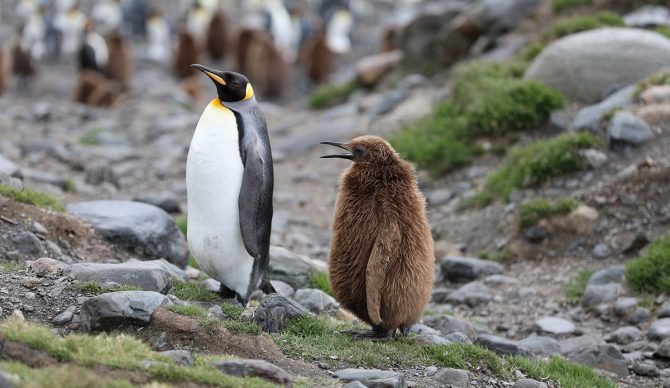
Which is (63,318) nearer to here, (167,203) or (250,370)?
(250,370)

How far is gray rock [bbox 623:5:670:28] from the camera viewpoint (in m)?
14.8

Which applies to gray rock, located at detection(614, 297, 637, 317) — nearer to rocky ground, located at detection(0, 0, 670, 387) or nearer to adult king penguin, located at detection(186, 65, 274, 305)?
rocky ground, located at detection(0, 0, 670, 387)

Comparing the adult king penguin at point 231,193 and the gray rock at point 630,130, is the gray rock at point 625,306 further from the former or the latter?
the adult king penguin at point 231,193

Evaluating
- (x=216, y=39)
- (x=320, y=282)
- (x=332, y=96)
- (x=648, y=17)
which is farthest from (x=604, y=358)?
(x=216, y=39)

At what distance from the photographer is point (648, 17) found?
49.1 ft

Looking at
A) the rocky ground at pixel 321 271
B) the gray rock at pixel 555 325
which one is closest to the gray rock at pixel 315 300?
the rocky ground at pixel 321 271

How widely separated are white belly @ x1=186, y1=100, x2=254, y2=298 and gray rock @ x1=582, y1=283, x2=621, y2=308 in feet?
11.5

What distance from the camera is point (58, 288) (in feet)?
20.5

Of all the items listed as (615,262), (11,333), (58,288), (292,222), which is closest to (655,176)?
(615,262)

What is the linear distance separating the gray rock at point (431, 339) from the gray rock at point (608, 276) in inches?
110

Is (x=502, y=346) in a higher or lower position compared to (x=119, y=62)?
lower

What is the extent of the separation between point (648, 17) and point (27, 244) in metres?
10.5

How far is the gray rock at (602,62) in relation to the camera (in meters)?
12.5

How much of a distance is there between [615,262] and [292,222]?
3.92 meters
